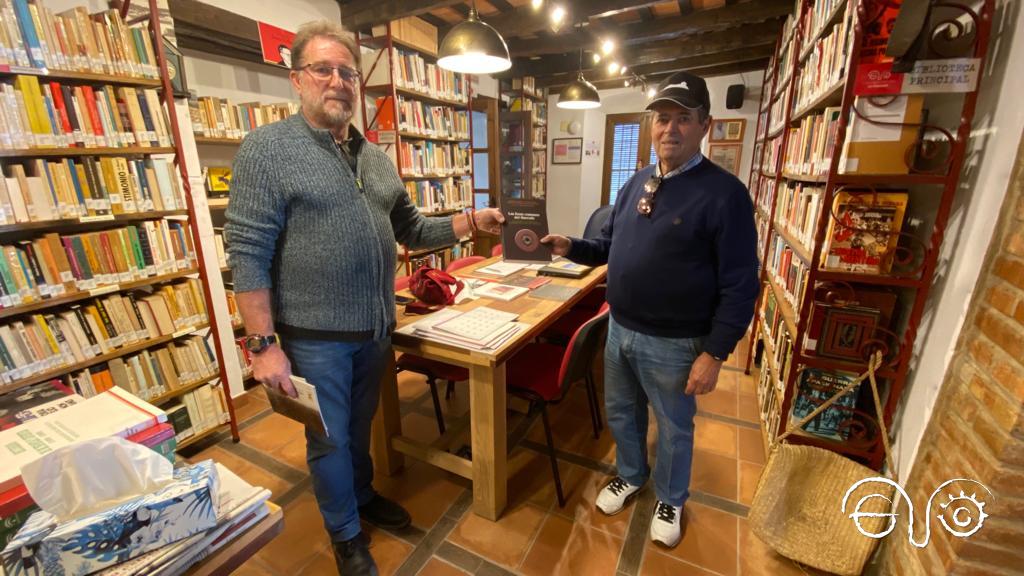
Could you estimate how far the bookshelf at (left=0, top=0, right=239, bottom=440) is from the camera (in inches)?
63.7

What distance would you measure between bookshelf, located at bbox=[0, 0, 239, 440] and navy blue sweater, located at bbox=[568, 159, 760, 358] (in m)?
2.04

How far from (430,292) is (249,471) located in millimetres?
1299

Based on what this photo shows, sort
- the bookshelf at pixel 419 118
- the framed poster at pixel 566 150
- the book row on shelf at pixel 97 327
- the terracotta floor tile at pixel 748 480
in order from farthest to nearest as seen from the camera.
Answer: the framed poster at pixel 566 150 → the bookshelf at pixel 419 118 → the terracotta floor tile at pixel 748 480 → the book row on shelf at pixel 97 327

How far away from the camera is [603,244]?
1863mm

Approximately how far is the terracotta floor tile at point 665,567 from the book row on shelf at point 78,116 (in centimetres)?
272

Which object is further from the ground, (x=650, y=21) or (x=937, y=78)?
(x=650, y=21)

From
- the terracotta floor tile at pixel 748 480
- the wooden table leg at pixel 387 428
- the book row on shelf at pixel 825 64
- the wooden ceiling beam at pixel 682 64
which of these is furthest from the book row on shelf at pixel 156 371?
the wooden ceiling beam at pixel 682 64

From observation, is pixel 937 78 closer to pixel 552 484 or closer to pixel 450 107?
pixel 552 484

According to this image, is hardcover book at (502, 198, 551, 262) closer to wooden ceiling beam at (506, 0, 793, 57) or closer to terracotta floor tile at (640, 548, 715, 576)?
terracotta floor tile at (640, 548, 715, 576)

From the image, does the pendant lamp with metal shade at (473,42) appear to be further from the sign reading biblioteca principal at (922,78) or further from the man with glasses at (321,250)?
the sign reading biblioteca principal at (922,78)

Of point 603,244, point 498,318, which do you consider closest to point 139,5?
point 498,318

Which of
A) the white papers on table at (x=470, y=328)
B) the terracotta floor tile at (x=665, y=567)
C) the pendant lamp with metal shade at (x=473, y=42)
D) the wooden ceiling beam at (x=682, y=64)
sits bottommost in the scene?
the terracotta floor tile at (x=665, y=567)

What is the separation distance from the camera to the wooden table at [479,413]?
1574mm

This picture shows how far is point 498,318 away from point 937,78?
1530 mm
